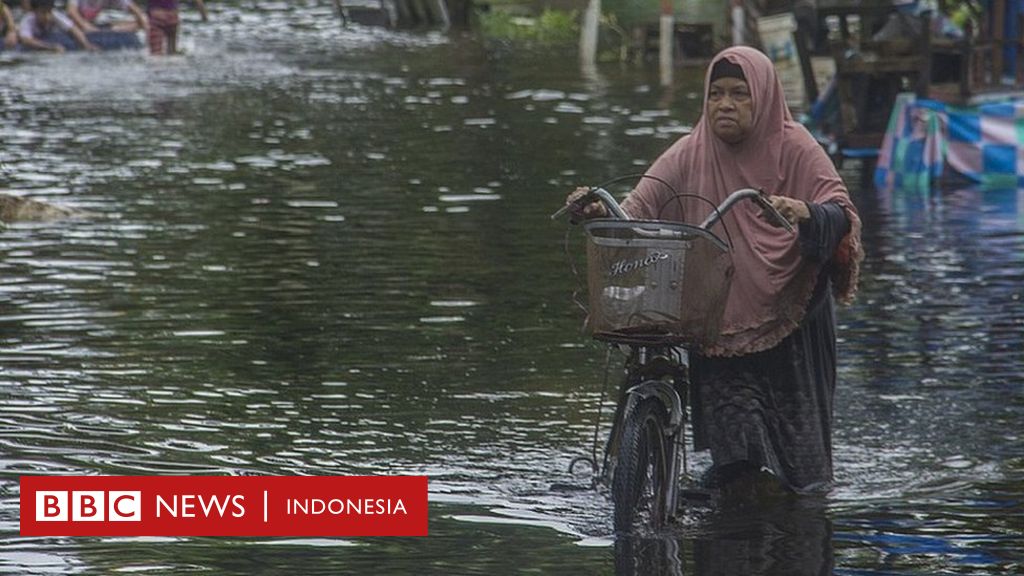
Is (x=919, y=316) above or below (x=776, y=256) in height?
below

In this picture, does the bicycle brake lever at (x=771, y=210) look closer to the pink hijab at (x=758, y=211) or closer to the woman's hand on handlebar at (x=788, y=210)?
the woman's hand on handlebar at (x=788, y=210)

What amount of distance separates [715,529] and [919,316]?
5.30m

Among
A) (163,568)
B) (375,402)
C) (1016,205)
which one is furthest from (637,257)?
(1016,205)

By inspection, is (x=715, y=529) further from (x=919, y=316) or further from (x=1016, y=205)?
(x=1016, y=205)

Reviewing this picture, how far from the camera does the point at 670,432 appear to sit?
7645 mm

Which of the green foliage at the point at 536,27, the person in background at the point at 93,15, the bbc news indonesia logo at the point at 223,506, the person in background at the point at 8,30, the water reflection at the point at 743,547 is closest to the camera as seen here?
the water reflection at the point at 743,547

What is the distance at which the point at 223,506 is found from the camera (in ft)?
26.4

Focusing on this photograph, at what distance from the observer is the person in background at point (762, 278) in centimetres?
789

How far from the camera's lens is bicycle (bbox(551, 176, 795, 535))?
24.0 feet

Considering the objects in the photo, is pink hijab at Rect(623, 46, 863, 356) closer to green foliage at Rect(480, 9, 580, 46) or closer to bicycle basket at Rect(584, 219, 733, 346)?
bicycle basket at Rect(584, 219, 733, 346)

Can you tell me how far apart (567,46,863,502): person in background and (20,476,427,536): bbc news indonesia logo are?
1.12m

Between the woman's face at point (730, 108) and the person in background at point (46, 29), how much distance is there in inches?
1221

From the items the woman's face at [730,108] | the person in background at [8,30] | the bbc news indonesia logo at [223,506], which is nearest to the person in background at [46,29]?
the person in background at [8,30]

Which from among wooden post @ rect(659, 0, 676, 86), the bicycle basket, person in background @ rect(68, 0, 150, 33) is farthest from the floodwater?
person in background @ rect(68, 0, 150, 33)
